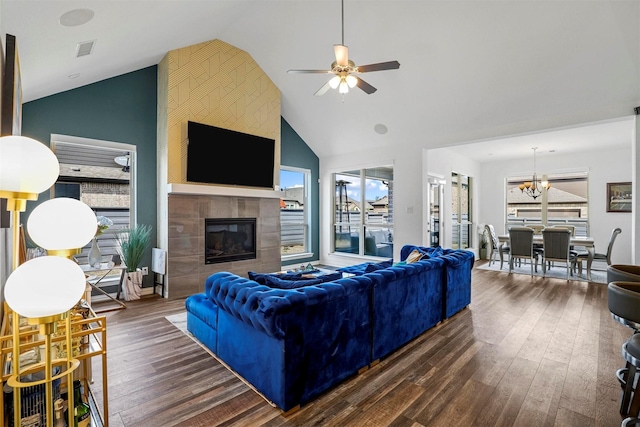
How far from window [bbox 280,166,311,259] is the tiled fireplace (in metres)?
1.40

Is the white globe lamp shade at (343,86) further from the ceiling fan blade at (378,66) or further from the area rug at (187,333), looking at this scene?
the area rug at (187,333)

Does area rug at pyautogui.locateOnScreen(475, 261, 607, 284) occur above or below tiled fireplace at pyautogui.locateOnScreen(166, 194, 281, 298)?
below

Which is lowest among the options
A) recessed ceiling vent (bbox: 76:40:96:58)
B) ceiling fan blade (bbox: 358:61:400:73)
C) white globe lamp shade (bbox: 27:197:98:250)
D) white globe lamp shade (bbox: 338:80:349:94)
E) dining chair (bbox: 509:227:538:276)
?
dining chair (bbox: 509:227:538:276)

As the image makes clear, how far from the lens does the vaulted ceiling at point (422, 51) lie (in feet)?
10.6

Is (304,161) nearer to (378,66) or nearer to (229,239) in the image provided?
(229,239)

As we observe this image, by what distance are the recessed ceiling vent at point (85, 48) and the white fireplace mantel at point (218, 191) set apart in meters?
1.90

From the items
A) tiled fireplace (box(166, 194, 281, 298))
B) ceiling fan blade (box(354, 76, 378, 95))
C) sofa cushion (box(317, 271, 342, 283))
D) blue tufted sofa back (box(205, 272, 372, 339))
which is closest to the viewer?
blue tufted sofa back (box(205, 272, 372, 339))

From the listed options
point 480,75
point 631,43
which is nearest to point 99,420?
point 480,75

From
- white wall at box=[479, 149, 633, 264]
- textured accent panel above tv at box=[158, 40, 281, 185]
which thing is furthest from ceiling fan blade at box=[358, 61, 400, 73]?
white wall at box=[479, 149, 633, 264]

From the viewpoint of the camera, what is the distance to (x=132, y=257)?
4.61m

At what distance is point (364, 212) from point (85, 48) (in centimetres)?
576

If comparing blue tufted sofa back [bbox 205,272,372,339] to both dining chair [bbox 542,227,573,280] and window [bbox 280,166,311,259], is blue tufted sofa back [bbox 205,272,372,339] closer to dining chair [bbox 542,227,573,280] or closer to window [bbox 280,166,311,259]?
window [bbox 280,166,311,259]

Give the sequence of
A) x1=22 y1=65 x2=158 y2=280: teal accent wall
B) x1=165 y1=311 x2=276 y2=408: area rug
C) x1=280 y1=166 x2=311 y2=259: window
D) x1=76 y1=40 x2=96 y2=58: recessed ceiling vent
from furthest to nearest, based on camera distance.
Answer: x1=280 y1=166 x2=311 y2=259: window, x1=22 y1=65 x2=158 y2=280: teal accent wall, x1=76 y1=40 x2=96 y2=58: recessed ceiling vent, x1=165 y1=311 x2=276 y2=408: area rug

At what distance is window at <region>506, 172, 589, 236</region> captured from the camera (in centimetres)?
788
